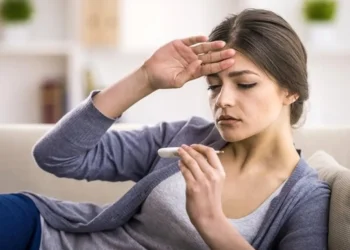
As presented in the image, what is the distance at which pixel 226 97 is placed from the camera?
152 centimetres

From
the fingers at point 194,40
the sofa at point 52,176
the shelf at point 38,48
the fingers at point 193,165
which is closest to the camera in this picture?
the fingers at point 193,165

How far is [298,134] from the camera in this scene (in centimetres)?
194

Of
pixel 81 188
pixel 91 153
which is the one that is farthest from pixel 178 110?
pixel 91 153

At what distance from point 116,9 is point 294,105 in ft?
6.72

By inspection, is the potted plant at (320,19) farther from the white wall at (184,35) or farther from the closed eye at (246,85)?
the closed eye at (246,85)

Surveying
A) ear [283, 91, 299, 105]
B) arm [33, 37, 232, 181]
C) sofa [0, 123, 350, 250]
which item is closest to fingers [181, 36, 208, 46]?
arm [33, 37, 232, 181]

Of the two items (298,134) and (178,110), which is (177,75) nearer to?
(298,134)

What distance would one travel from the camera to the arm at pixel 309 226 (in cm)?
142

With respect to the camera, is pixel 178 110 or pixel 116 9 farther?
pixel 178 110

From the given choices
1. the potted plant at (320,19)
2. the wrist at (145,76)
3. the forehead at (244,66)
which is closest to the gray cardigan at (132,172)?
the wrist at (145,76)

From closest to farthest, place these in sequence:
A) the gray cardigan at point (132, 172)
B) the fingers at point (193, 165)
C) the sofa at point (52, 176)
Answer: the fingers at point (193, 165) < the gray cardigan at point (132, 172) < the sofa at point (52, 176)

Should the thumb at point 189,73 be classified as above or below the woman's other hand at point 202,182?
above

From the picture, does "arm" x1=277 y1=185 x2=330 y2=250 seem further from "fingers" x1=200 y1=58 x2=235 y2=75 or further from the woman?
"fingers" x1=200 y1=58 x2=235 y2=75

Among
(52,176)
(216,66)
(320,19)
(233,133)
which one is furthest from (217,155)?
(320,19)
